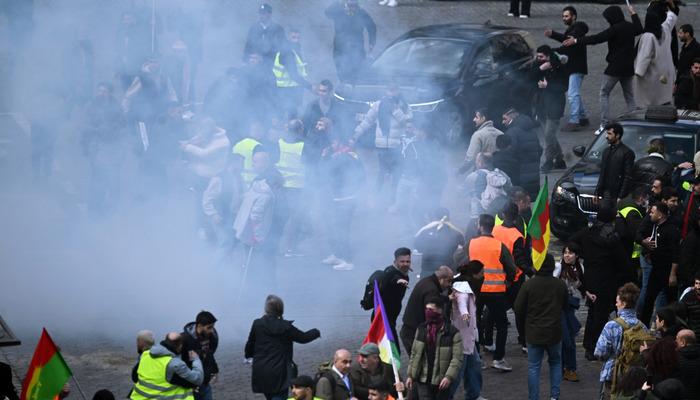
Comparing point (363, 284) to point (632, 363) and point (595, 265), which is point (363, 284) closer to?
point (595, 265)

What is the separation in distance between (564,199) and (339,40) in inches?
133

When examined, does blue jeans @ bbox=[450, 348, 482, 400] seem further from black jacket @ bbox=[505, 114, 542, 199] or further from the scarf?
black jacket @ bbox=[505, 114, 542, 199]

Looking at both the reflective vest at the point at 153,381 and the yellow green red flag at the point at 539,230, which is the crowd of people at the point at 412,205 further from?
the yellow green red flag at the point at 539,230

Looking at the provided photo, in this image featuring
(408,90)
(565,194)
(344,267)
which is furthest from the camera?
(408,90)

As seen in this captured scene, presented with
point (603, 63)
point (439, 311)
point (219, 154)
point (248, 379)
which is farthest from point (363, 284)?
point (603, 63)

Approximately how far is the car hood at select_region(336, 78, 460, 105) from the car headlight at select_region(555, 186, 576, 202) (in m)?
2.55

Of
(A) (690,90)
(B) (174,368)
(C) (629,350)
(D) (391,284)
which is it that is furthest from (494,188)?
(B) (174,368)

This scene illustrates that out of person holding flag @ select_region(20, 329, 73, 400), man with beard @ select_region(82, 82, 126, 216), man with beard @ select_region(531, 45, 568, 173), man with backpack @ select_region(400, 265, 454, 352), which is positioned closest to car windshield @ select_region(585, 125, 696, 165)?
man with beard @ select_region(531, 45, 568, 173)

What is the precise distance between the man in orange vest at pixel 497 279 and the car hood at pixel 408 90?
536 centimetres

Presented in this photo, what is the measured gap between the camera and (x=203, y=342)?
32.0ft

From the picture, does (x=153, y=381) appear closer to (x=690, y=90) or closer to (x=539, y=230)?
(x=539, y=230)

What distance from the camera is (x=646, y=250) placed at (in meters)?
11.9

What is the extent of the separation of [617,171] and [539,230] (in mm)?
2088

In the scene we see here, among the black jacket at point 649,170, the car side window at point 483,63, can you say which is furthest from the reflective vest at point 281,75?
the black jacket at point 649,170
